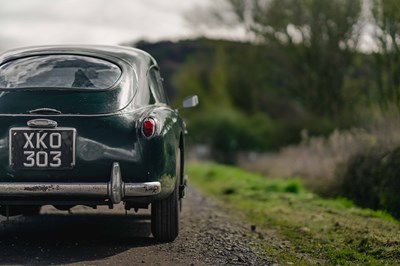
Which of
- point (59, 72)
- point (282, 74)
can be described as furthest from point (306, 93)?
point (59, 72)

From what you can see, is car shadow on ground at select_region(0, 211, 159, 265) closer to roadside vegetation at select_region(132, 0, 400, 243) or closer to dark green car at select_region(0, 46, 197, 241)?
dark green car at select_region(0, 46, 197, 241)

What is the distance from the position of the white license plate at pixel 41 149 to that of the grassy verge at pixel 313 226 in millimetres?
1983

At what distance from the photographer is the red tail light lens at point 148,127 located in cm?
695

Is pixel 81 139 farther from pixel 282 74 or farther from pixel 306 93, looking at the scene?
pixel 282 74

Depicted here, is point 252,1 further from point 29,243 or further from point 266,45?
point 29,243

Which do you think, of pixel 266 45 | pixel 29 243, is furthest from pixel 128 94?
pixel 266 45

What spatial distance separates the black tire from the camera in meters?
7.57

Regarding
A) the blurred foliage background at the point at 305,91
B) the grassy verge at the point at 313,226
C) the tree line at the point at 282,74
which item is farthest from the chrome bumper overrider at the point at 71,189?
the tree line at the point at 282,74

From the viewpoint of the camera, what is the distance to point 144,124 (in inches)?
274

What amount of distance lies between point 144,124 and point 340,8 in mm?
23040

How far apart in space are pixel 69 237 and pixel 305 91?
25483 millimetres

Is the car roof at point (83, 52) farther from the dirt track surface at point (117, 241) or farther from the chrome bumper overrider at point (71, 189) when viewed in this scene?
the dirt track surface at point (117, 241)

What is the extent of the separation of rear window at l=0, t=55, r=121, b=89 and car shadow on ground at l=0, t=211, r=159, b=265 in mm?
1406

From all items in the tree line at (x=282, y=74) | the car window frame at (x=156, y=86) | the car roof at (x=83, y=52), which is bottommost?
the tree line at (x=282, y=74)
